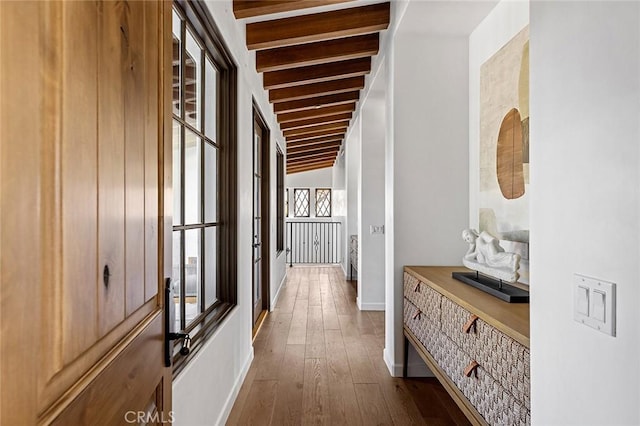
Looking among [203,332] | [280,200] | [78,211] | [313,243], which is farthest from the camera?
[313,243]

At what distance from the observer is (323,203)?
1049 cm

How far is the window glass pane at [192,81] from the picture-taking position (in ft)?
6.18

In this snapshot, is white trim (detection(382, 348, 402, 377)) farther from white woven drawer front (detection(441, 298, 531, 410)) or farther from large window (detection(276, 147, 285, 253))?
large window (detection(276, 147, 285, 253))

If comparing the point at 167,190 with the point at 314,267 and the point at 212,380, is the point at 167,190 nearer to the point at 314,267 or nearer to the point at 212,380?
the point at 212,380

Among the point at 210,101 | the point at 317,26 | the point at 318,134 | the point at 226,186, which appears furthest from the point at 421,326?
the point at 318,134

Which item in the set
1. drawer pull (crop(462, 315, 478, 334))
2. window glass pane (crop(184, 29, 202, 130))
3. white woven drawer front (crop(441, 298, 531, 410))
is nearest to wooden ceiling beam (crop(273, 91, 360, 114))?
window glass pane (crop(184, 29, 202, 130))

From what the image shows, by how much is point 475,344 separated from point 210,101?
1.94m

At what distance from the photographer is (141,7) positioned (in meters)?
0.79

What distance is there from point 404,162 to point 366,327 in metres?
1.98

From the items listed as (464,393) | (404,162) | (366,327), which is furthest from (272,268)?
(464,393)

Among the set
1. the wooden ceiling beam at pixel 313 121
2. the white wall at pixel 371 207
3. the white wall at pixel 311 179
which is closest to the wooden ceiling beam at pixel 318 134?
the wooden ceiling beam at pixel 313 121

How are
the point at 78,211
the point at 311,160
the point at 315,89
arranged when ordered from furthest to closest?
the point at 311,160
the point at 315,89
the point at 78,211

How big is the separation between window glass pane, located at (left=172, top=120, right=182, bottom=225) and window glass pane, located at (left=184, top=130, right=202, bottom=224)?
7cm

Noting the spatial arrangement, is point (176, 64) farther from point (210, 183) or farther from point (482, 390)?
point (482, 390)
